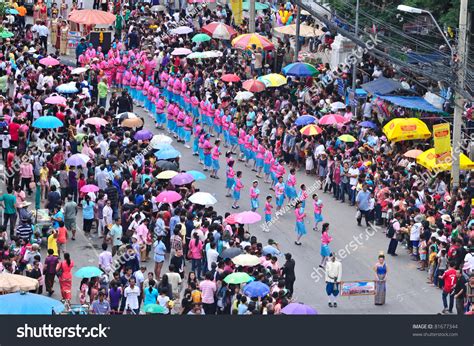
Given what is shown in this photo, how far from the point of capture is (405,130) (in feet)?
136

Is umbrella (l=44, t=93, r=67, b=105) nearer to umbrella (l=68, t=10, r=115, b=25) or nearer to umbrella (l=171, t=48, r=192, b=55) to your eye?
umbrella (l=68, t=10, r=115, b=25)

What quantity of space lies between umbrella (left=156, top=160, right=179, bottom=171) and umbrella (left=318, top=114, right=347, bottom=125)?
594 cm

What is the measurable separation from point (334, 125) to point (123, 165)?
7.72 metres

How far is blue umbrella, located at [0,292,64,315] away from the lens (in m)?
26.6

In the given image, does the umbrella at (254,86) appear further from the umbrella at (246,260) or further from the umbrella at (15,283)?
the umbrella at (15,283)

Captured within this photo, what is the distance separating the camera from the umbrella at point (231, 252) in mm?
32091

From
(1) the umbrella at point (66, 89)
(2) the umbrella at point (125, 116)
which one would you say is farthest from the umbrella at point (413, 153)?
(1) the umbrella at point (66, 89)

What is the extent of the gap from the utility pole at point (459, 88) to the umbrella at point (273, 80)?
27.9 ft

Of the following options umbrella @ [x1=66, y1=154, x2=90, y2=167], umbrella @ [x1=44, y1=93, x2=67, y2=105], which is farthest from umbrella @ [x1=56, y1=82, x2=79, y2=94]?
umbrella @ [x1=66, y1=154, x2=90, y2=167]

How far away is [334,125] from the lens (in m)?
42.9

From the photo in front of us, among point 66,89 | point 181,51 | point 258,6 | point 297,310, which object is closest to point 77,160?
point 66,89

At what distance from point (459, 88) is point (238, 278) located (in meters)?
11.0

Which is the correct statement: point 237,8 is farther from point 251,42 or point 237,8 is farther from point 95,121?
point 95,121
